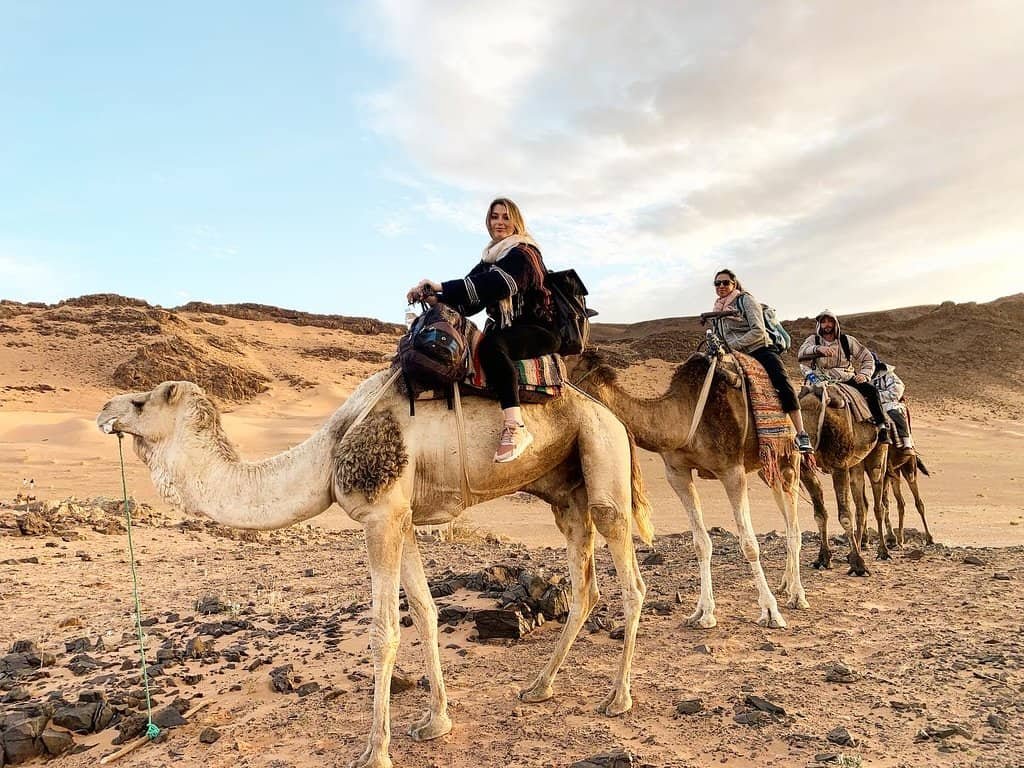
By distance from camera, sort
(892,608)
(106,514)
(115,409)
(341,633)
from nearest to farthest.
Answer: (115,409) → (341,633) → (892,608) → (106,514)

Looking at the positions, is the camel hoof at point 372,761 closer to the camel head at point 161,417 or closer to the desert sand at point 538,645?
the desert sand at point 538,645

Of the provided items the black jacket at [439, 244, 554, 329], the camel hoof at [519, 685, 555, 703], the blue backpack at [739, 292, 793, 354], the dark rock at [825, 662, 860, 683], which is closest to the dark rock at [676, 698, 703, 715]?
the camel hoof at [519, 685, 555, 703]

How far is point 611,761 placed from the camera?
348cm

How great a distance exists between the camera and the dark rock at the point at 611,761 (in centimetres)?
345

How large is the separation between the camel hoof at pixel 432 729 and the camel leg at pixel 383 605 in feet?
0.70

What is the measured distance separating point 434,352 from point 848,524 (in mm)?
6894

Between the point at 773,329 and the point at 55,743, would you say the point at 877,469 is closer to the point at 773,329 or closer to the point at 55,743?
the point at 773,329

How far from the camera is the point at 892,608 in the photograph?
21.0 ft

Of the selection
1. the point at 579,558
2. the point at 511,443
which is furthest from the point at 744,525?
the point at 511,443

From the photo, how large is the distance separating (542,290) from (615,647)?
3.07 meters

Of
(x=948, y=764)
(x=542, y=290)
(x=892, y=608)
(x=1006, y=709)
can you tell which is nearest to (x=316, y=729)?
(x=542, y=290)

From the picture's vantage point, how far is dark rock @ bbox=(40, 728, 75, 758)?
4.05 m

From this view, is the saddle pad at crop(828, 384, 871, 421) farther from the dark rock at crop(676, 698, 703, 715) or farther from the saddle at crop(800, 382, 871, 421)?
the dark rock at crop(676, 698, 703, 715)

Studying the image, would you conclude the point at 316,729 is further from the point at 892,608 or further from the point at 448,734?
the point at 892,608
